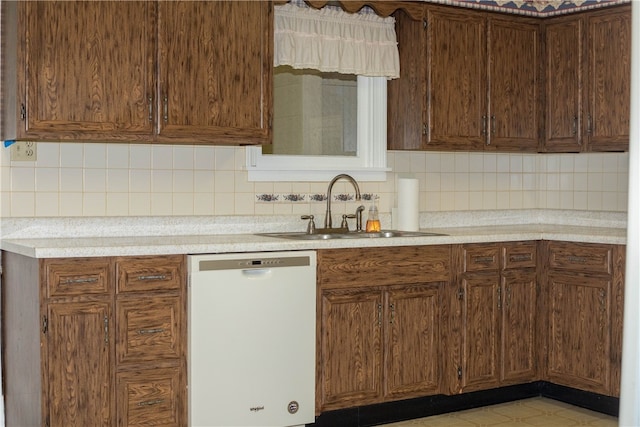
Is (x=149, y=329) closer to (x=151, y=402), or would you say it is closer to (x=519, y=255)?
(x=151, y=402)

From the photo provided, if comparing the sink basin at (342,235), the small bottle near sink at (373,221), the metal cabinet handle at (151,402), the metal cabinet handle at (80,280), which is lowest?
the metal cabinet handle at (151,402)

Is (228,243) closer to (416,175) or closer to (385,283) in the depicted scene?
(385,283)

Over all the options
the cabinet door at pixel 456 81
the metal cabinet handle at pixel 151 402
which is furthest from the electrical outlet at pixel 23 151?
the cabinet door at pixel 456 81

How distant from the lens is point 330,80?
490 centimetres

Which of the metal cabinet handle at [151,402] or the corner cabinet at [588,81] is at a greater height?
the corner cabinet at [588,81]

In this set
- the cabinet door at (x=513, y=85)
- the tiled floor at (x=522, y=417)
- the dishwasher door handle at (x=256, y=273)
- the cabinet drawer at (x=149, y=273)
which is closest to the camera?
the cabinet drawer at (x=149, y=273)

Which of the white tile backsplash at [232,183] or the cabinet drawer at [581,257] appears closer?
the white tile backsplash at [232,183]

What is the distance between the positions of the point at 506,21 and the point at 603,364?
80.5 inches

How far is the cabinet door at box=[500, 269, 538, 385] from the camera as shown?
4.82 m

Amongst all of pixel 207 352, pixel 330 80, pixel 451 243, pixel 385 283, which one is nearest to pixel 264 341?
pixel 207 352

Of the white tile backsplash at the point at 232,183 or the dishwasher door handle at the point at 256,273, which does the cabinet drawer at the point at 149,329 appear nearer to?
the dishwasher door handle at the point at 256,273

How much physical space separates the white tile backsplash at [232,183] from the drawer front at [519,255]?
609mm

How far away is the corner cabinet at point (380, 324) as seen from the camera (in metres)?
4.19

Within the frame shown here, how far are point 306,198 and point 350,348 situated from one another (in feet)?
3.10
